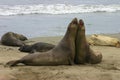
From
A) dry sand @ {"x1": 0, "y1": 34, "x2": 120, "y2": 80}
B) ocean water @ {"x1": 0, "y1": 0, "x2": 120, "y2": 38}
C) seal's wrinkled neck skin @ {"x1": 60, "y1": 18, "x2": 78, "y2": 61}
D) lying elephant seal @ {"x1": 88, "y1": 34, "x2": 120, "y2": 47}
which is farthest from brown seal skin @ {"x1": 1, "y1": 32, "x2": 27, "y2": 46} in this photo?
seal's wrinkled neck skin @ {"x1": 60, "y1": 18, "x2": 78, "y2": 61}

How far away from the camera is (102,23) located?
16.5m

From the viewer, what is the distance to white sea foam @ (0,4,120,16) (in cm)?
2119

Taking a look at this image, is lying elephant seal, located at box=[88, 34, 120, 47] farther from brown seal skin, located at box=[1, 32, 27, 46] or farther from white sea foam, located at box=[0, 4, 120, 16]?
white sea foam, located at box=[0, 4, 120, 16]

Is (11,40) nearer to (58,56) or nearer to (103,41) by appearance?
(103,41)

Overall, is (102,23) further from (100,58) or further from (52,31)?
(100,58)

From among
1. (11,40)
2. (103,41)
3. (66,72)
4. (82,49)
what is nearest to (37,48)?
(11,40)

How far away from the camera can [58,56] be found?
24.6 feet

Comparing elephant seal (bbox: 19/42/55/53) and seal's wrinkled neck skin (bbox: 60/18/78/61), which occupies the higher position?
seal's wrinkled neck skin (bbox: 60/18/78/61)

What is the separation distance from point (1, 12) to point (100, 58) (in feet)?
43.7

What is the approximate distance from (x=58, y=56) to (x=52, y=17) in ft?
38.5

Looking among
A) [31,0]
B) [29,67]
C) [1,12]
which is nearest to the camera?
[29,67]

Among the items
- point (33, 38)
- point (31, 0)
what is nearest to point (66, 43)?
point (33, 38)

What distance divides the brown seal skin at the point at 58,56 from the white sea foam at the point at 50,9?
12.5m

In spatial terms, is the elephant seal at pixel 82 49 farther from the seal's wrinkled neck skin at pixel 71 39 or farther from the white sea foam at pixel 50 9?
the white sea foam at pixel 50 9
